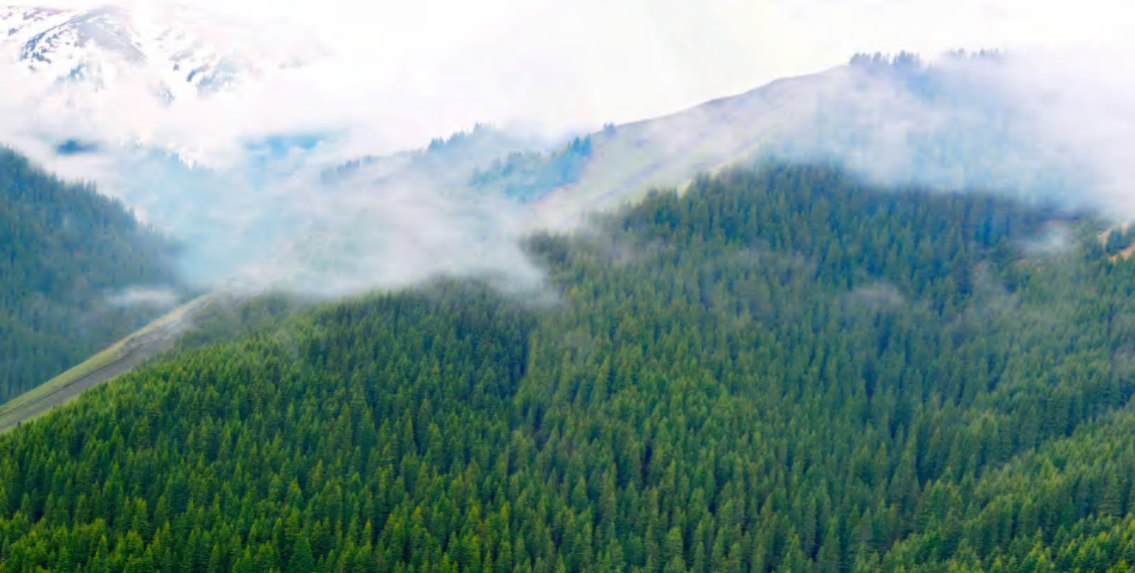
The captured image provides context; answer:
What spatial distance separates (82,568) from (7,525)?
17.2m

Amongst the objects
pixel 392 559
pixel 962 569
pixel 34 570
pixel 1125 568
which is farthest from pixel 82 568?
pixel 1125 568

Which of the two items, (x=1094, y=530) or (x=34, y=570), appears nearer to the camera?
(x=34, y=570)

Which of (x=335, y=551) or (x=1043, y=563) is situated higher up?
(x=335, y=551)

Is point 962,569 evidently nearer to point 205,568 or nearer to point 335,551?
point 335,551

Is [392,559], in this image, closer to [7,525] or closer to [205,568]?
[205,568]

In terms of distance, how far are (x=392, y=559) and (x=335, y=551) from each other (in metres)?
8.73

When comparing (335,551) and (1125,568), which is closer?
(1125,568)

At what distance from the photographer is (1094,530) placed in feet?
645

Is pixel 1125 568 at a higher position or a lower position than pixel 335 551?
lower

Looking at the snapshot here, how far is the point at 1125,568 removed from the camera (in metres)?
181

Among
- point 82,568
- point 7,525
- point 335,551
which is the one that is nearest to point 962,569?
point 335,551

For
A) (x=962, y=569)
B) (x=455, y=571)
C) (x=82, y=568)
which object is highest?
(x=82, y=568)

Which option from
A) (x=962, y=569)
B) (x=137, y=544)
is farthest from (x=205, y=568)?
(x=962, y=569)

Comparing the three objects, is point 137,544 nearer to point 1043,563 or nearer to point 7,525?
point 7,525
